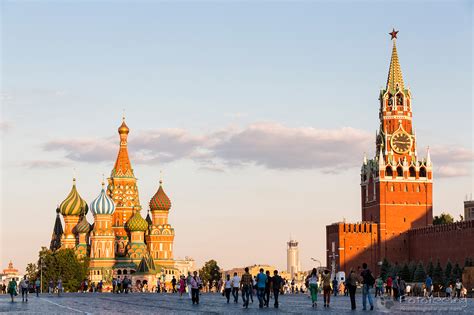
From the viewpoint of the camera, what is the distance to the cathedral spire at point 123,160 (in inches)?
5684

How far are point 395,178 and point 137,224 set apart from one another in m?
33.3

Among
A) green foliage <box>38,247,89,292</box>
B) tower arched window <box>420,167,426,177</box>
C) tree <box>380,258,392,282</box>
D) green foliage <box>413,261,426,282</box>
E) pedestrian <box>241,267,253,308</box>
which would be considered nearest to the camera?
pedestrian <box>241,267,253,308</box>

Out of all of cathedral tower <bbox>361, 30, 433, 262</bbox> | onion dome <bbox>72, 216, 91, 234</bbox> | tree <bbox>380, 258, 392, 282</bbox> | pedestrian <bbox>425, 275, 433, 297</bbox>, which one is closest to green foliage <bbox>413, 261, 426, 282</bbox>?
tree <bbox>380, 258, 392, 282</bbox>

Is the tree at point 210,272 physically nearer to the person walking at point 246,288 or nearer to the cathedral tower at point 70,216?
the cathedral tower at point 70,216

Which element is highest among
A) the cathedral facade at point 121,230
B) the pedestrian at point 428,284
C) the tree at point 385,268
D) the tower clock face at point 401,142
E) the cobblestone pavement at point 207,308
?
the tower clock face at point 401,142

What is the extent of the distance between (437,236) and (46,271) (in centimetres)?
4731

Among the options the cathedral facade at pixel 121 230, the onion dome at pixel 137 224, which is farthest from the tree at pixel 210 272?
the onion dome at pixel 137 224

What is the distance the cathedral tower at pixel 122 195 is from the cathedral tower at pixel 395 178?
3091 cm

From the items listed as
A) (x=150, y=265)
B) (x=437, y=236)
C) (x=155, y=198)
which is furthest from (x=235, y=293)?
(x=155, y=198)

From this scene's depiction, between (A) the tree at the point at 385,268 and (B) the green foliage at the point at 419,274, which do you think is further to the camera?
(A) the tree at the point at 385,268

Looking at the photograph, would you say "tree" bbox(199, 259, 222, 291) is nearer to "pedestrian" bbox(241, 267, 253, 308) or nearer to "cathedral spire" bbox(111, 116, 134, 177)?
"cathedral spire" bbox(111, 116, 134, 177)

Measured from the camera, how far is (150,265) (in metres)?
132

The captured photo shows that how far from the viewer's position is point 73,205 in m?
144

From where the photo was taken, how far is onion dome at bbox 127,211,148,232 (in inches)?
5369
